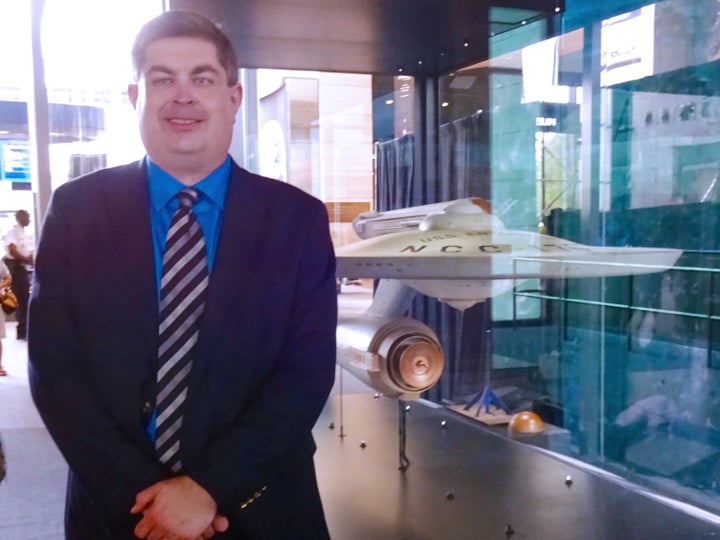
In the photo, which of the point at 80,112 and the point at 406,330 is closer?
the point at 406,330

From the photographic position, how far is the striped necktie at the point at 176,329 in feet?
3.64

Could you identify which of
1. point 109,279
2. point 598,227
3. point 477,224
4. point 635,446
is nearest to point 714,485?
point 635,446

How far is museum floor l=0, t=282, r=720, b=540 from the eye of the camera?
178cm

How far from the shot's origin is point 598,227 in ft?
8.89

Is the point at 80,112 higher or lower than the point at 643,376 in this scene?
higher

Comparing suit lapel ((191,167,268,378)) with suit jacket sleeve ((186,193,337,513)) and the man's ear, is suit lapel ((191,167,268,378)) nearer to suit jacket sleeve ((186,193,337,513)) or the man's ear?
suit jacket sleeve ((186,193,337,513))

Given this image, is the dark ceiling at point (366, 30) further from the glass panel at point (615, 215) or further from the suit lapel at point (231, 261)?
the suit lapel at point (231, 261)

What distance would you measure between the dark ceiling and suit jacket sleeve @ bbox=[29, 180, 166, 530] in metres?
1.04

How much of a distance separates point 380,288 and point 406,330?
33 cm

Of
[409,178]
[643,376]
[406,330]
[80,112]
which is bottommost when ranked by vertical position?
[643,376]

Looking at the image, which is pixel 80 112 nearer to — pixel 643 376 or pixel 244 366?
pixel 244 366

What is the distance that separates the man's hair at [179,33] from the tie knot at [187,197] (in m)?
0.20

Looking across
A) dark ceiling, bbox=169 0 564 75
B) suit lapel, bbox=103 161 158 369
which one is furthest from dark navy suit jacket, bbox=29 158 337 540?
dark ceiling, bbox=169 0 564 75

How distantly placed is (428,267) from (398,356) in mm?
274
